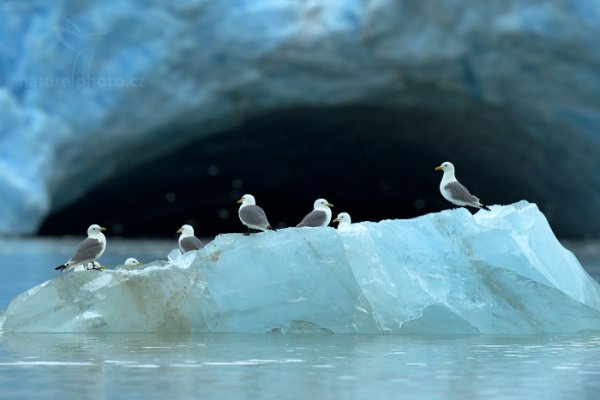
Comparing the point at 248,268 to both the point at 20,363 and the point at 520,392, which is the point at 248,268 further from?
the point at 520,392

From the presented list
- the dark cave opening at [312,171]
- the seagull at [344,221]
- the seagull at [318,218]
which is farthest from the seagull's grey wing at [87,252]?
the dark cave opening at [312,171]

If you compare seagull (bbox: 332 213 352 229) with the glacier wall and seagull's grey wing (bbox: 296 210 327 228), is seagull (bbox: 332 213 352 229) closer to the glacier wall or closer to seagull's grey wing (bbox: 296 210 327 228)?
seagull's grey wing (bbox: 296 210 327 228)

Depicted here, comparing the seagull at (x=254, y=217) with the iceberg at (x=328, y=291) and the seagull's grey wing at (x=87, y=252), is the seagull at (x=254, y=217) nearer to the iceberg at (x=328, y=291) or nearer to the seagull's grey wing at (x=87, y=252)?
the iceberg at (x=328, y=291)

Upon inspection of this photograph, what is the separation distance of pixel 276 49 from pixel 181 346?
13.7m

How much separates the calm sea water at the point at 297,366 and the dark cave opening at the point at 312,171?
15.4m

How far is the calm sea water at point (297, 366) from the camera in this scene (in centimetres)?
489

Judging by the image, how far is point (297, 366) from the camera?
577 cm

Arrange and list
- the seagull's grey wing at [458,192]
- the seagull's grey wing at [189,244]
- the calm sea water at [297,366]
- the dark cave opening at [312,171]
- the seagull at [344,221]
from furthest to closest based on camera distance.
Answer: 1. the dark cave opening at [312,171]
2. the seagull's grey wing at [189,244]
3. the seagull's grey wing at [458,192]
4. the seagull at [344,221]
5. the calm sea water at [297,366]

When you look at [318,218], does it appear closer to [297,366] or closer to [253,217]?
[253,217]

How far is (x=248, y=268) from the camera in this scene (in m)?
7.73

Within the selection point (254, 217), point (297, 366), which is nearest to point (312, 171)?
point (254, 217)

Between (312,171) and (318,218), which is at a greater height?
(312,171)

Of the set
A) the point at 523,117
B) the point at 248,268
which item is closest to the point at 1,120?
the point at 523,117

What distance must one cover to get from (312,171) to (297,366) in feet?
81.2
